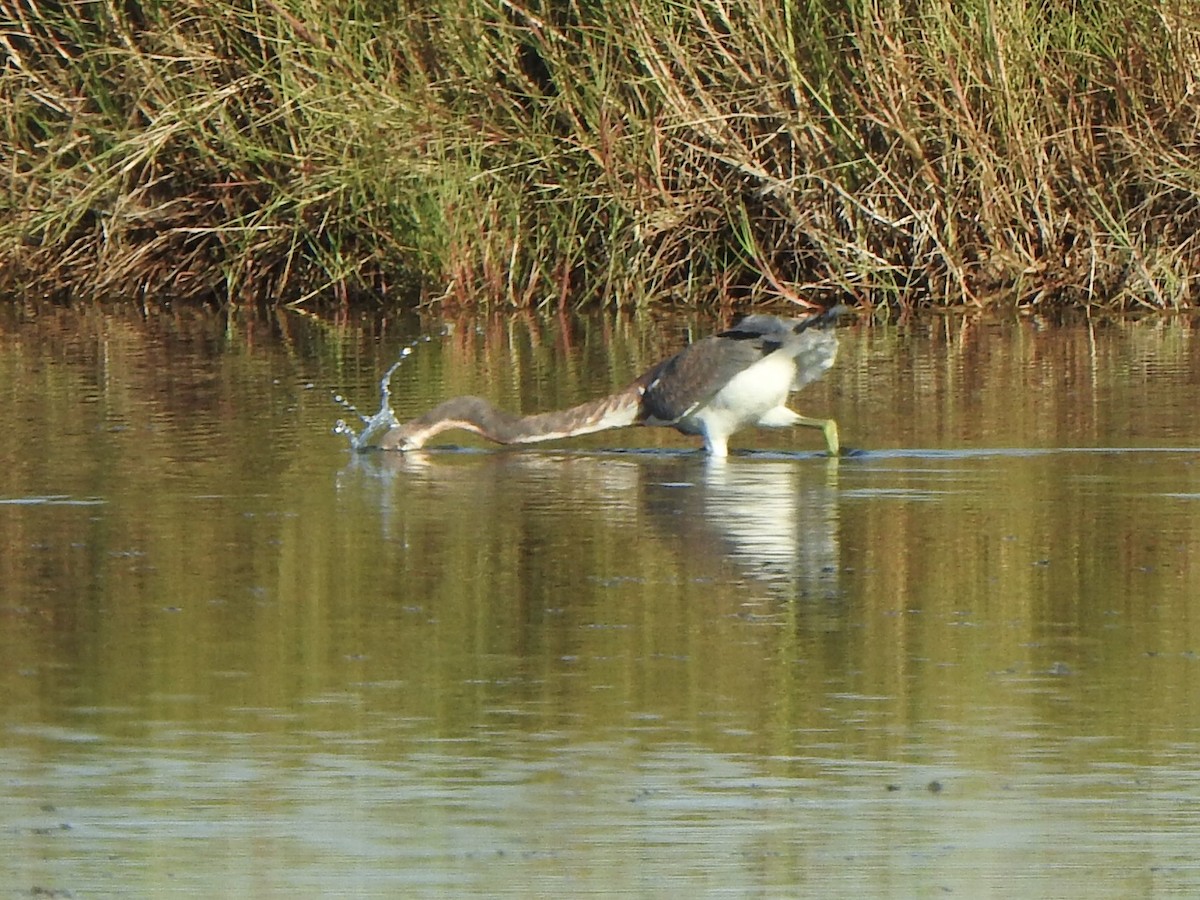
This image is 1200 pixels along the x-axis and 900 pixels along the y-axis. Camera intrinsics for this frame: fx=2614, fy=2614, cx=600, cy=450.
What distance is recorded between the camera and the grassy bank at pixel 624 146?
15336 mm

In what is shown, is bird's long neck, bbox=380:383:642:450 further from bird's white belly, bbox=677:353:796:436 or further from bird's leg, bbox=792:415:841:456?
bird's leg, bbox=792:415:841:456

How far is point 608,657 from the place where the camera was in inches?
250

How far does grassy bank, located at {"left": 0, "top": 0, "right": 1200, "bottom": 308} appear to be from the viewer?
15336 mm

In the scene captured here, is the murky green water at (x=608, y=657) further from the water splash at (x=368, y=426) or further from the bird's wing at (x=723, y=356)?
the bird's wing at (x=723, y=356)

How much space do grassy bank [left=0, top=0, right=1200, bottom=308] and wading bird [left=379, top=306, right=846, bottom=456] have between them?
5794 mm

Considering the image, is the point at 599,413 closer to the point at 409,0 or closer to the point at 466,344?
the point at 466,344

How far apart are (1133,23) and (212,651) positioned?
1009 cm

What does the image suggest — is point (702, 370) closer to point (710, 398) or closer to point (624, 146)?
point (710, 398)

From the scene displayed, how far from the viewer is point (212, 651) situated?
6.46 m

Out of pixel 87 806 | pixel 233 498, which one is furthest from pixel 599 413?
pixel 87 806

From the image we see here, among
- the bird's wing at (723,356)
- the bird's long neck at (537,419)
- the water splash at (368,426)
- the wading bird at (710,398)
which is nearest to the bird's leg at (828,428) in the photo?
the wading bird at (710,398)

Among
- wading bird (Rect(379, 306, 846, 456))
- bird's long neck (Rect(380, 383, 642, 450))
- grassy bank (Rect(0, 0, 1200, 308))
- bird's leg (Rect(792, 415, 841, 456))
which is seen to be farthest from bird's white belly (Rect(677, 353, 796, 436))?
grassy bank (Rect(0, 0, 1200, 308))

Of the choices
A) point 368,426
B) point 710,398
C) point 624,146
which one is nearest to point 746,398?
point 710,398

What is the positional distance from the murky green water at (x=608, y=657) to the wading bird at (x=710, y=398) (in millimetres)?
171
